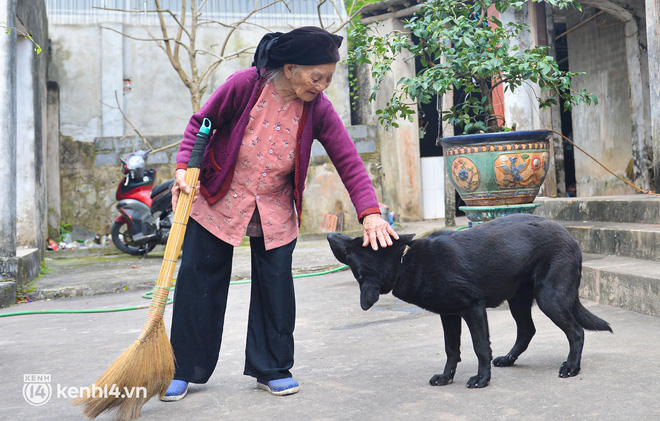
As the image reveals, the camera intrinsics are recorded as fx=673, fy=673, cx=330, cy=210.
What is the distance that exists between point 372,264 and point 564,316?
0.88 metres

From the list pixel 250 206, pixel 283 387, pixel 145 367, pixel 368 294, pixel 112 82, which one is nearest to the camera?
pixel 145 367

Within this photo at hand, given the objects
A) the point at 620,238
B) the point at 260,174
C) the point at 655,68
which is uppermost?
the point at 655,68

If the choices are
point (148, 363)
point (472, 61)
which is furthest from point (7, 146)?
point (148, 363)

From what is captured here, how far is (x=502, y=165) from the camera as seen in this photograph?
486cm

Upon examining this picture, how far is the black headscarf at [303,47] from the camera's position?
2799mm

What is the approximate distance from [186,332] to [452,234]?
1251 millimetres

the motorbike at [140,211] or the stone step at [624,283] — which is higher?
the motorbike at [140,211]

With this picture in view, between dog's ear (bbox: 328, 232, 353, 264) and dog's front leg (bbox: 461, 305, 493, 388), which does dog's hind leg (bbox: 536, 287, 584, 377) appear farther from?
dog's ear (bbox: 328, 232, 353, 264)

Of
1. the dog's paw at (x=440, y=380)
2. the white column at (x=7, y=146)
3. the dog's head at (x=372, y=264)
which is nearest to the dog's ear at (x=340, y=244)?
the dog's head at (x=372, y=264)

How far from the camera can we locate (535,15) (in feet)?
23.7

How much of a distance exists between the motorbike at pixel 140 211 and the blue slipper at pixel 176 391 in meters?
5.97

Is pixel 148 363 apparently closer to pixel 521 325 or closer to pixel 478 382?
pixel 478 382

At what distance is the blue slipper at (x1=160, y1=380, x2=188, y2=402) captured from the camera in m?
2.83

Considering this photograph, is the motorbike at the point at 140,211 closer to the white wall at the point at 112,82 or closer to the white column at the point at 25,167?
the white column at the point at 25,167
